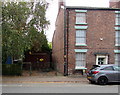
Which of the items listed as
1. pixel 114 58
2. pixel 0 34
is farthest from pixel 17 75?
pixel 114 58

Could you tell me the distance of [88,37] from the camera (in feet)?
63.1

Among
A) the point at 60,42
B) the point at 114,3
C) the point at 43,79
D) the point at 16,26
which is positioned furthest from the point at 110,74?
the point at 114,3

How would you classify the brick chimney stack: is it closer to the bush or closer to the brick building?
the brick building

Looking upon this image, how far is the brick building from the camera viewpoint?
749 inches

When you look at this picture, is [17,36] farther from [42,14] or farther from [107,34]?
[107,34]

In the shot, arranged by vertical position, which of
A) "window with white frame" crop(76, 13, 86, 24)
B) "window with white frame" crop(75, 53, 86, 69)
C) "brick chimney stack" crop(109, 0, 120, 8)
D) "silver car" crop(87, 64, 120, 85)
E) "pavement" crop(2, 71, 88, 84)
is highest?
"brick chimney stack" crop(109, 0, 120, 8)

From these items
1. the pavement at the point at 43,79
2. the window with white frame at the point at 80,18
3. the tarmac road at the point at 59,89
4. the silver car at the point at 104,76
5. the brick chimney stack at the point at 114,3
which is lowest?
the pavement at the point at 43,79

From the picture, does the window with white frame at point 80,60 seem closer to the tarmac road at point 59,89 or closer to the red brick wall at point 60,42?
the red brick wall at point 60,42

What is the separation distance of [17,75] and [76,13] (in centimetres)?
915

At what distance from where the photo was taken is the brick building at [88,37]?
62.4 ft

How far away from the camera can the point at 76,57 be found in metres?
19.2

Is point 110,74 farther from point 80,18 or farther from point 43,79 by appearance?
point 80,18

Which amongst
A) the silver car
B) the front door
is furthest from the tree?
the front door

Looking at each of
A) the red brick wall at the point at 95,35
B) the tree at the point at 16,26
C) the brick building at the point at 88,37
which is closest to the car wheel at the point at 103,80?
the brick building at the point at 88,37
